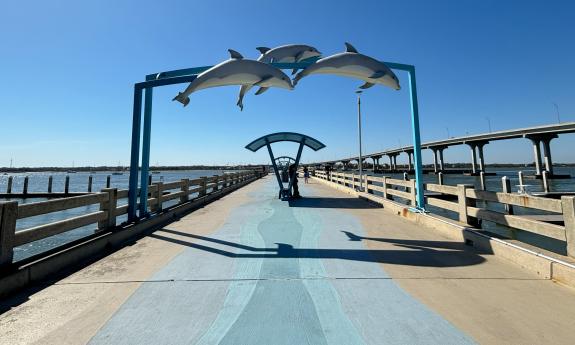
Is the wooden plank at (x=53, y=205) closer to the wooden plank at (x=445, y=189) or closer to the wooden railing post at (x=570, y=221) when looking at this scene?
the wooden railing post at (x=570, y=221)

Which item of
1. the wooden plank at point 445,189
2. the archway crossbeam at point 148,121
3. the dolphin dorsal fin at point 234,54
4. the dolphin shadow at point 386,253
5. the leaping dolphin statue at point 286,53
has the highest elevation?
the leaping dolphin statue at point 286,53

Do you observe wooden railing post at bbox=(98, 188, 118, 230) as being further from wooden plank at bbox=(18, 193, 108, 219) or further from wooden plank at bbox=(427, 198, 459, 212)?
wooden plank at bbox=(427, 198, 459, 212)

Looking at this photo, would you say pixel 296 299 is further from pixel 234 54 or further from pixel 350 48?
pixel 350 48

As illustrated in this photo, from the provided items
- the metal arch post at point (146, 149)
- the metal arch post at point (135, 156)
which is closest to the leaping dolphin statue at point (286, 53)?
the metal arch post at point (146, 149)

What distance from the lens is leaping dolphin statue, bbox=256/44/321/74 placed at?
8328 millimetres

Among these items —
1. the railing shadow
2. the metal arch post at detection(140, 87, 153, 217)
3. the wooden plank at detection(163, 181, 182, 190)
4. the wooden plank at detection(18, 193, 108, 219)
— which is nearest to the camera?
the wooden plank at detection(18, 193, 108, 219)

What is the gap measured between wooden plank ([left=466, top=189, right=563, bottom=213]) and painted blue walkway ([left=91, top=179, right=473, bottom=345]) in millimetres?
2749

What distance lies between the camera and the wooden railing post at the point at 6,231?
3.75 m

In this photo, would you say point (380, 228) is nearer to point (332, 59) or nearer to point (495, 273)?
point (495, 273)

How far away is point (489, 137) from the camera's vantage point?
62656 mm

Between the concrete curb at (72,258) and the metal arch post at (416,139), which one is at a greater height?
the metal arch post at (416,139)

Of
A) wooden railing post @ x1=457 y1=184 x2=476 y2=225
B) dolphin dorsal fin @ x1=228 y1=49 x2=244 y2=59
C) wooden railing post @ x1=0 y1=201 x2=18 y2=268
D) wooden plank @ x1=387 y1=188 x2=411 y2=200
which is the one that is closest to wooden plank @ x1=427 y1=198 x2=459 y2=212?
wooden railing post @ x1=457 y1=184 x2=476 y2=225

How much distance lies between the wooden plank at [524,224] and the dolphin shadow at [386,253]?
2.77 ft

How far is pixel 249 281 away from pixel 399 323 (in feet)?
6.39
